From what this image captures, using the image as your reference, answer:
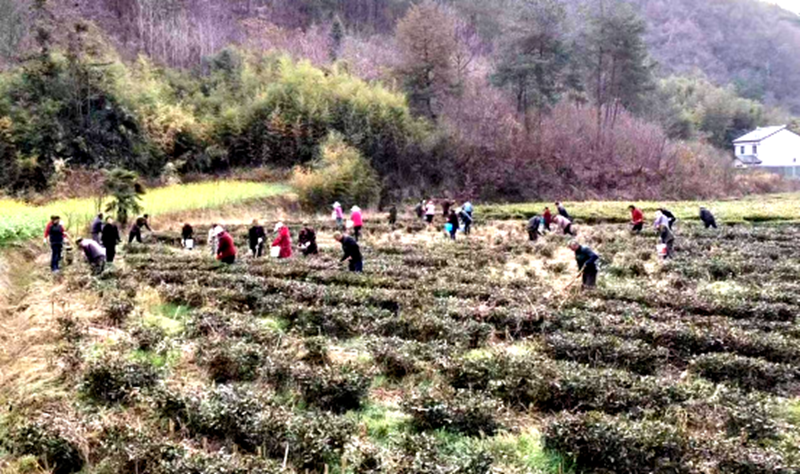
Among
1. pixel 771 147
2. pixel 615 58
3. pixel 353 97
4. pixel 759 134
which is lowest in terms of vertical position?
pixel 771 147

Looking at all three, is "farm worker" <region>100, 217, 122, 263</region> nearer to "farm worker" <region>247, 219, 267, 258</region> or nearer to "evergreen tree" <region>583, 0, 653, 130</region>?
"farm worker" <region>247, 219, 267, 258</region>

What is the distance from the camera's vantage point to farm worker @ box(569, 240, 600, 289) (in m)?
13.4

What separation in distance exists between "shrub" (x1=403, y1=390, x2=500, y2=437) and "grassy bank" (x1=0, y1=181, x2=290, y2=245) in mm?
15888

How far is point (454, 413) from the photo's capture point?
688cm

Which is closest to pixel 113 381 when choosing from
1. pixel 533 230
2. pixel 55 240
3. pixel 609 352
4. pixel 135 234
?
pixel 609 352

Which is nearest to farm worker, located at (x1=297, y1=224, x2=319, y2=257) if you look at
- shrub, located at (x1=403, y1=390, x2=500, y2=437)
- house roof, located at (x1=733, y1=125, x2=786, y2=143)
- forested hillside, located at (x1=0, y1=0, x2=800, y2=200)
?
shrub, located at (x1=403, y1=390, x2=500, y2=437)

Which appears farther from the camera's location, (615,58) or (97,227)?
(615,58)

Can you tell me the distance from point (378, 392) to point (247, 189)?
2589 centimetres

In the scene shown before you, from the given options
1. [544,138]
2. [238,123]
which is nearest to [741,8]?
[544,138]

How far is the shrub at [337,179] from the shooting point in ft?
112

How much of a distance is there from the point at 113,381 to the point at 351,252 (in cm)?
793

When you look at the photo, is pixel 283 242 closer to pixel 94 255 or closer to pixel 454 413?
pixel 94 255

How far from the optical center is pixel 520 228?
28.0 meters

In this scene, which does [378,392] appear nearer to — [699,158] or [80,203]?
[80,203]
